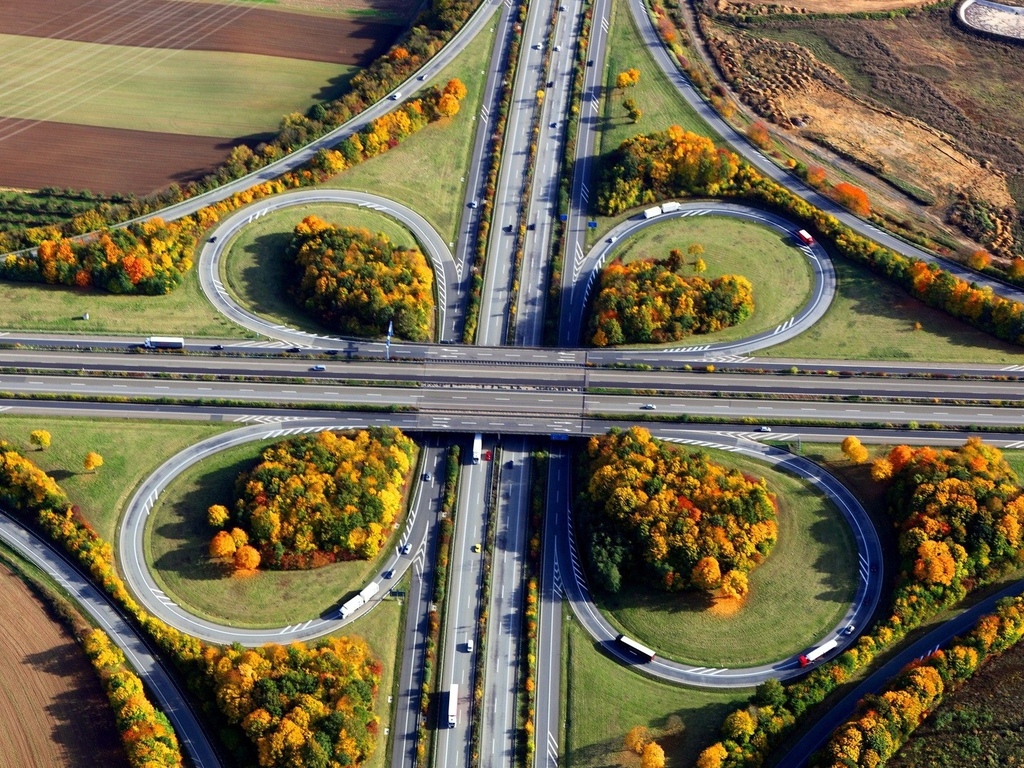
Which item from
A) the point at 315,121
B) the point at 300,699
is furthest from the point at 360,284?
the point at 300,699

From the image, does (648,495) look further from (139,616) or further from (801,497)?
(139,616)

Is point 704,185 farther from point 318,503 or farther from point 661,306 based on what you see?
point 318,503

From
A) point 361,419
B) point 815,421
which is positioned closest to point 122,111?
point 361,419

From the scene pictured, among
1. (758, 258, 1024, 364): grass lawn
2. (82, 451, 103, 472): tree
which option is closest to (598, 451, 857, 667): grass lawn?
(758, 258, 1024, 364): grass lawn

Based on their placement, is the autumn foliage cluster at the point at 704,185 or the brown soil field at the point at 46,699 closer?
the brown soil field at the point at 46,699

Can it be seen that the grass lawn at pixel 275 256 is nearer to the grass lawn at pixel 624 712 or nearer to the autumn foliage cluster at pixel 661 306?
the autumn foliage cluster at pixel 661 306

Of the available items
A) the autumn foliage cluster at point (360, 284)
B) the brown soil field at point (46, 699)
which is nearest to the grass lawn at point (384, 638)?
the brown soil field at point (46, 699)
